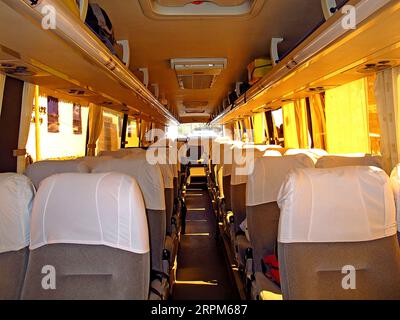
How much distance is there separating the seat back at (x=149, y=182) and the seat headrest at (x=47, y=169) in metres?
0.18

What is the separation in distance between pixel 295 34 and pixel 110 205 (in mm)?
3540

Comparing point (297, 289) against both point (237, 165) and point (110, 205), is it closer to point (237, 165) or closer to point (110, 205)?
point (110, 205)

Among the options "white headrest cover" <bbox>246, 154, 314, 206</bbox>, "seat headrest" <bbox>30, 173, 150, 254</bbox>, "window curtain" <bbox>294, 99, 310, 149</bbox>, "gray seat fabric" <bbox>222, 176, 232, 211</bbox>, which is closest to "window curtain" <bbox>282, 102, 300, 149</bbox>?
"window curtain" <bbox>294, 99, 310, 149</bbox>

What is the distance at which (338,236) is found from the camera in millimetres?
1624

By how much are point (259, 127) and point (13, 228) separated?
808cm

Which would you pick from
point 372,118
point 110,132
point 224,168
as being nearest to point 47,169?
point 224,168

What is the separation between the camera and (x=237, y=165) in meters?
3.69

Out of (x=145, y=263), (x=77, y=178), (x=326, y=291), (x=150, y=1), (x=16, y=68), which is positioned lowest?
(x=326, y=291)

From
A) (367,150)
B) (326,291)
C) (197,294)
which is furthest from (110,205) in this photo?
(367,150)

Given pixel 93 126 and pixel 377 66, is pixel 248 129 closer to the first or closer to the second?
pixel 93 126

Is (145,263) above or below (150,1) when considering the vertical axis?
below

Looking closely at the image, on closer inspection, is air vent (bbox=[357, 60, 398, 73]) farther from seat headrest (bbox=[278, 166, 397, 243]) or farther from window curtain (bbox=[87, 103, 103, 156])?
window curtain (bbox=[87, 103, 103, 156])

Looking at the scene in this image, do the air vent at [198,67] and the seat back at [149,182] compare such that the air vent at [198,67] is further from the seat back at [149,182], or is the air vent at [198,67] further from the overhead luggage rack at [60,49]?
the seat back at [149,182]

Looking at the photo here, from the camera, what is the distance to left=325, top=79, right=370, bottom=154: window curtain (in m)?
3.85
